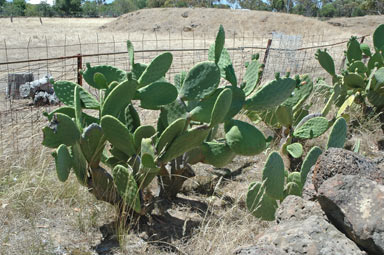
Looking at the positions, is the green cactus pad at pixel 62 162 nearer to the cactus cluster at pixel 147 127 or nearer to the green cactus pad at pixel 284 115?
the cactus cluster at pixel 147 127

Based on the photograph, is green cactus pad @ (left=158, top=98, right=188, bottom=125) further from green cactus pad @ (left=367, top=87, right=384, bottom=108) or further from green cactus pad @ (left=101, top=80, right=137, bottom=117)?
green cactus pad @ (left=367, top=87, right=384, bottom=108)

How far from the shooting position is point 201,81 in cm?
326

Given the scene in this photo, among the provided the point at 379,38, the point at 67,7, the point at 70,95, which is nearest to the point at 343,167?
the point at 70,95

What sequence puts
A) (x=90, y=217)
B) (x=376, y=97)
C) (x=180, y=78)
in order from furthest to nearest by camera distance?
(x=376, y=97) < (x=180, y=78) < (x=90, y=217)

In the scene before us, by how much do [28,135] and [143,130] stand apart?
1.98 m

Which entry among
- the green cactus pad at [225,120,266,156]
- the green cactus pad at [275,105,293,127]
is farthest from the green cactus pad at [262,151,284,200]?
the green cactus pad at [275,105,293,127]

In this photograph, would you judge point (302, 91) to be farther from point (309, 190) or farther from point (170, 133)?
point (170, 133)

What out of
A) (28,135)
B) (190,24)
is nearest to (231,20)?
(190,24)

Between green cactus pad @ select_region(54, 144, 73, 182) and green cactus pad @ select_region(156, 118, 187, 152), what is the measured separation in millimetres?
609

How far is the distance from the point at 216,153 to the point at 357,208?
1365mm

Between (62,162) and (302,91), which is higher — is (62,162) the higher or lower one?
the lower one

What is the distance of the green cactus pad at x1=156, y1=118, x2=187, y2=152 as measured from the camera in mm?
3037

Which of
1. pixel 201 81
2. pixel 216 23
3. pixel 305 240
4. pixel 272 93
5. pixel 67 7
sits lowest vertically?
pixel 305 240

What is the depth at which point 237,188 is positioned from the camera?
418 cm
